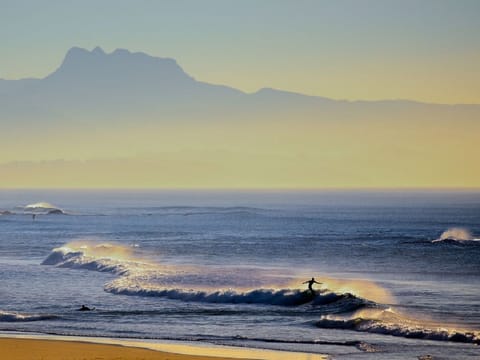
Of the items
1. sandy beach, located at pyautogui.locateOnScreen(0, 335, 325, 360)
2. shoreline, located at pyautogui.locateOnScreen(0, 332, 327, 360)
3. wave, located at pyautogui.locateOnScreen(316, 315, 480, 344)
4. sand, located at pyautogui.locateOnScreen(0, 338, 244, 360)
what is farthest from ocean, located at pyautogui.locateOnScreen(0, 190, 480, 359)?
sand, located at pyautogui.locateOnScreen(0, 338, 244, 360)

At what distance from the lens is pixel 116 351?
30188mm

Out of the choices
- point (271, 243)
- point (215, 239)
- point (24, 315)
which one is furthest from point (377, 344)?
point (215, 239)

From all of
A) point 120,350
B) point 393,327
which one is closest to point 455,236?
point 393,327

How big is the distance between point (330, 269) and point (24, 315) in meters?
27.2

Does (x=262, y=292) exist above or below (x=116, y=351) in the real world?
above

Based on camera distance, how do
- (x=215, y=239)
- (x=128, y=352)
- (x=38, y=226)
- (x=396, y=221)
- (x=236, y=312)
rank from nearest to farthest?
1. (x=128, y=352)
2. (x=236, y=312)
3. (x=215, y=239)
4. (x=38, y=226)
5. (x=396, y=221)

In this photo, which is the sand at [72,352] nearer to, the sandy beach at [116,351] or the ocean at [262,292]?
the sandy beach at [116,351]

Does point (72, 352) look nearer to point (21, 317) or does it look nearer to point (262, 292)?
point (21, 317)

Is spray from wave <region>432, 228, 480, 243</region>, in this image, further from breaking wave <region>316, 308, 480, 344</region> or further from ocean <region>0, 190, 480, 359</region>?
breaking wave <region>316, 308, 480, 344</region>

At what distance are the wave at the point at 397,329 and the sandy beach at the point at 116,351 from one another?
5.34 meters

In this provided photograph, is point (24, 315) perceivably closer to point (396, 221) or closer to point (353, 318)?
point (353, 318)

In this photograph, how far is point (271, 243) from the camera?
89.6 meters

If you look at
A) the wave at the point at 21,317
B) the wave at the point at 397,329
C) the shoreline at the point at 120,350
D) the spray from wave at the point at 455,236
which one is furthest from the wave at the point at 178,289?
the spray from wave at the point at 455,236

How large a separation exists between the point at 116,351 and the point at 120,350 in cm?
27
